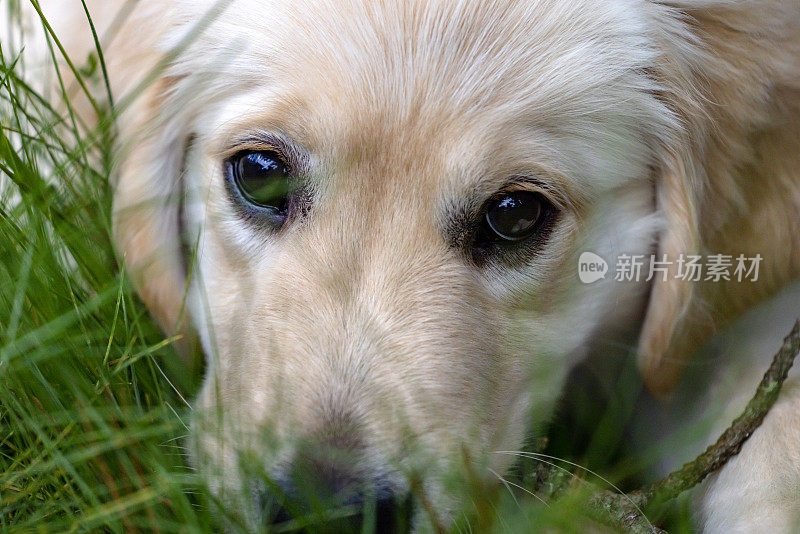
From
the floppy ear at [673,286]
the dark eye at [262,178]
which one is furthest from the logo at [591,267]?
the dark eye at [262,178]

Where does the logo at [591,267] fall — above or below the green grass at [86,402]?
above

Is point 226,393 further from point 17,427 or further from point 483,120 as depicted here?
point 483,120

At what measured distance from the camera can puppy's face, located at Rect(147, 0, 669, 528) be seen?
6.55 ft

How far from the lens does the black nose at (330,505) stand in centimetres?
178

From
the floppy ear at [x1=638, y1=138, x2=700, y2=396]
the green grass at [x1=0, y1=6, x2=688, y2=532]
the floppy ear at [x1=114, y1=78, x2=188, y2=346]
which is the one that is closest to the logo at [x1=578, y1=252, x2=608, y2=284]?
the floppy ear at [x1=638, y1=138, x2=700, y2=396]

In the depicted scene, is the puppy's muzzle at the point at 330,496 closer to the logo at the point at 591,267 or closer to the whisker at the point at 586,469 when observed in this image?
the whisker at the point at 586,469

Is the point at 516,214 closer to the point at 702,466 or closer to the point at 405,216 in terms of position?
the point at 405,216

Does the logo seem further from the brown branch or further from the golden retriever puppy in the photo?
the brown branch

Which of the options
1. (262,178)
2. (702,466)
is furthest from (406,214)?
(702,466)

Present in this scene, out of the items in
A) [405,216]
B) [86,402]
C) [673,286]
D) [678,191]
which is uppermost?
[678,191]

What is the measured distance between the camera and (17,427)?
2041 millimetres

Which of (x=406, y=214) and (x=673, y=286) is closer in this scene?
(x=406, y=214)

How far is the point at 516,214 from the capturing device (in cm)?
226

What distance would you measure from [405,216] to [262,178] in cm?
40
